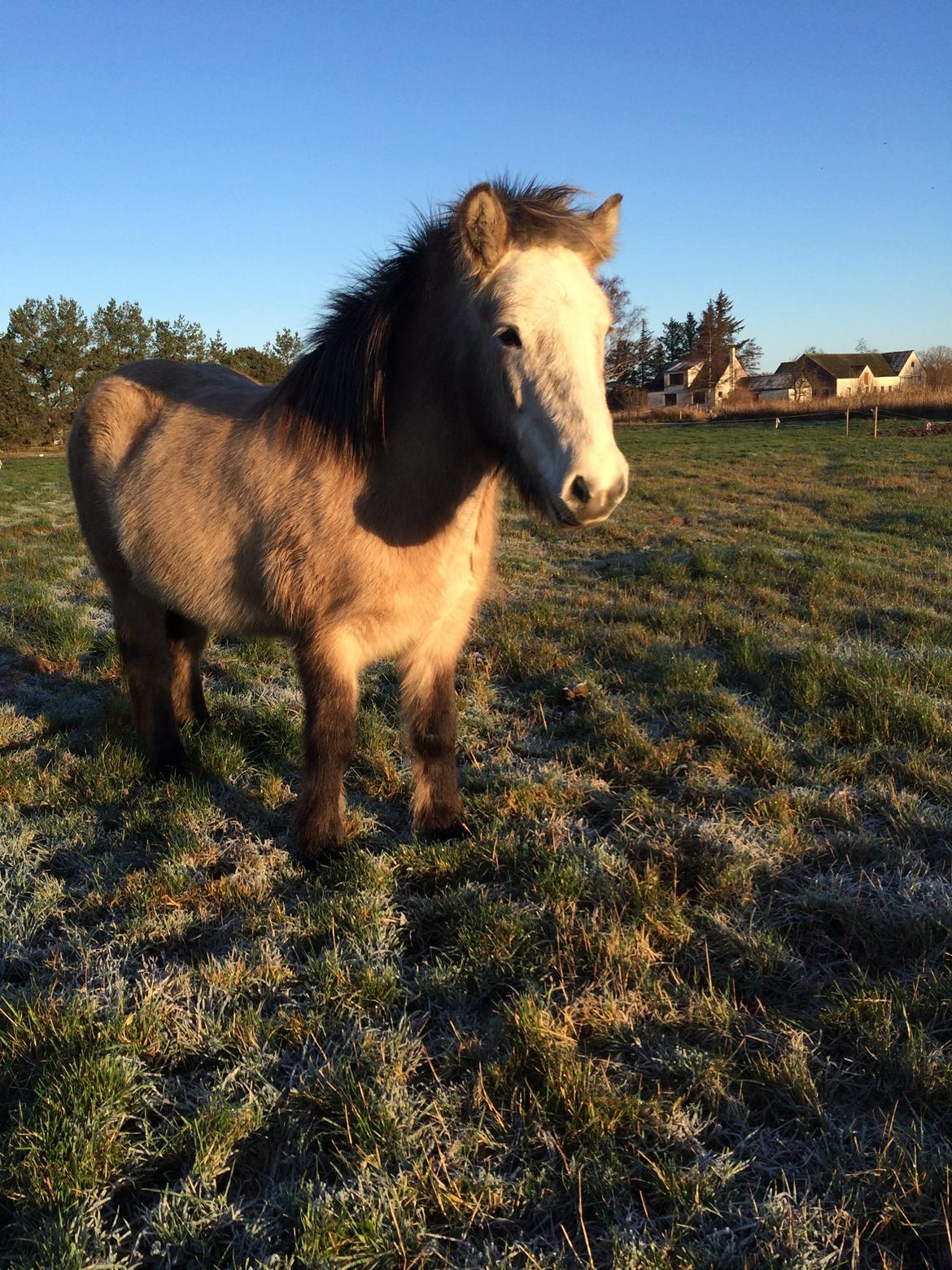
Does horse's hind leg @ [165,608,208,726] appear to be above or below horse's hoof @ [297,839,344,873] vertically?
above

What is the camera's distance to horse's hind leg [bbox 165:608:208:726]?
4484 millimetres

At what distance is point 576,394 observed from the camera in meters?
2.36

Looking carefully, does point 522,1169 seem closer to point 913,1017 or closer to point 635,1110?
point 635,1110

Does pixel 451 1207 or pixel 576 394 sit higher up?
pixel 576 394

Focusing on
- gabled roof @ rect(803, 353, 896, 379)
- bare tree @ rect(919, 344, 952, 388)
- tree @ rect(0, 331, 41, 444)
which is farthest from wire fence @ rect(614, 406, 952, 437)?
tree @ rect(0, 331, 41, 444)

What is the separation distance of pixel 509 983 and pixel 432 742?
131 cm

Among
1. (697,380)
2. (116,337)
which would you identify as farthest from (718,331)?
(116,337)

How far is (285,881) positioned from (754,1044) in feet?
5.94

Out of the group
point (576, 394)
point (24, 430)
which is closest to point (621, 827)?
point (576, 394)

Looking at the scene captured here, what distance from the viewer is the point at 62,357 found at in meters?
49.5

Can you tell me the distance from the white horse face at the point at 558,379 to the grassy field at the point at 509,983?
148cm

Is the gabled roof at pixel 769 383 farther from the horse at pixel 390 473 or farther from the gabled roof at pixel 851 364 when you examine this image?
the horse at pixel 390 473

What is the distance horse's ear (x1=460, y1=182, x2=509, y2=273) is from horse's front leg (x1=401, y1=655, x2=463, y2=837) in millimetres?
1718

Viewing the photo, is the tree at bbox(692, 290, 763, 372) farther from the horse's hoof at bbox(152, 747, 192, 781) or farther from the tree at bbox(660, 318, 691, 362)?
the horse's hoof at bbox(152, 747, 192, 781)
